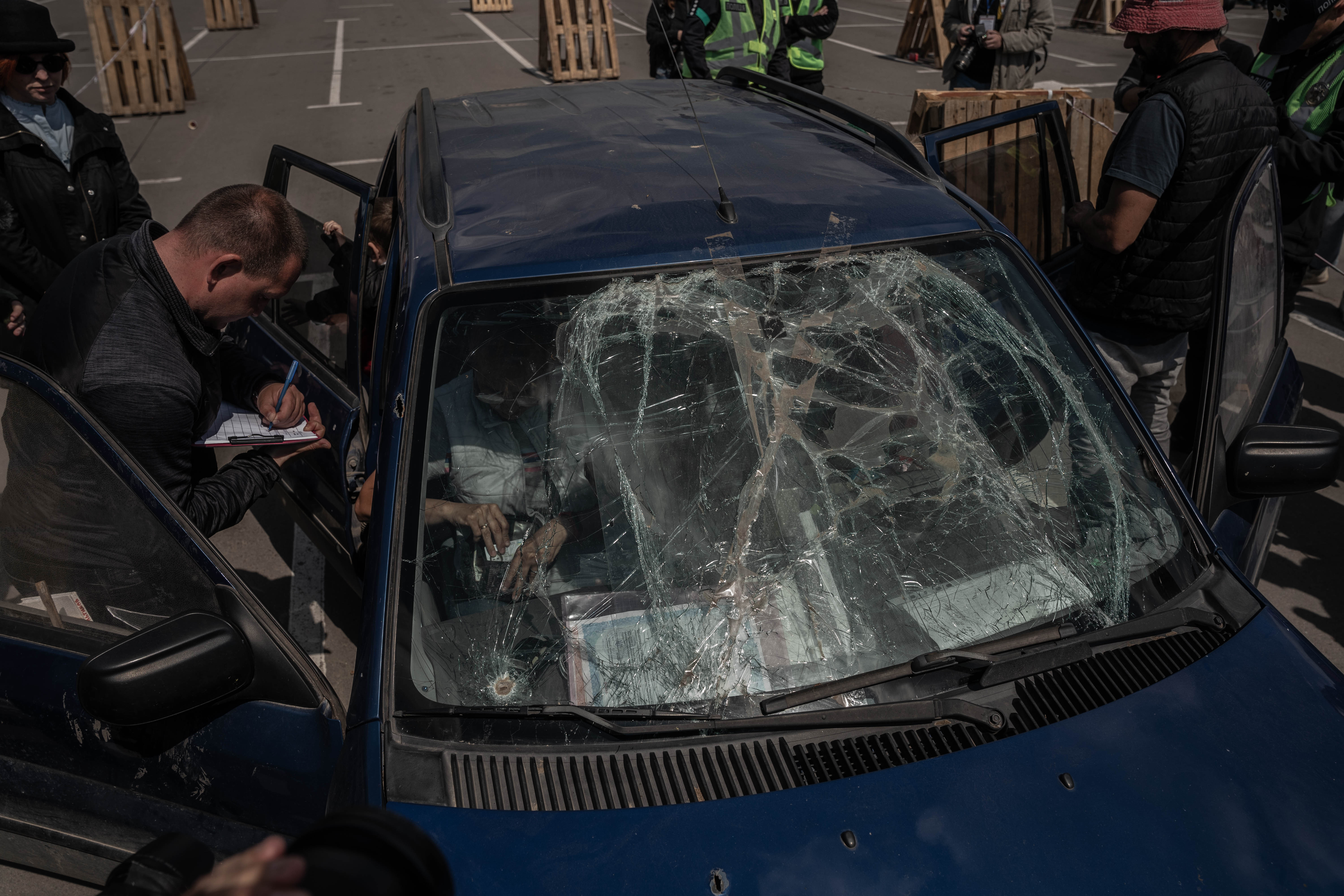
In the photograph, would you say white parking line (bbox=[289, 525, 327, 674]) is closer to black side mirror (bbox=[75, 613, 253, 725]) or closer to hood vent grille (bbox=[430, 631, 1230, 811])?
black side mirror (bbox=[75, 613, 253, 725])

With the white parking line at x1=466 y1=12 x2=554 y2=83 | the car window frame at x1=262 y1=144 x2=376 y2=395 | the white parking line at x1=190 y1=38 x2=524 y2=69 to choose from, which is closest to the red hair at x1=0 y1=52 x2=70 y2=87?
the car window frame at x1=262 y1=144 x2=376 y2=395

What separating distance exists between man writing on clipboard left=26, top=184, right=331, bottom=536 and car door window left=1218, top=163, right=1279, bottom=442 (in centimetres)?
251

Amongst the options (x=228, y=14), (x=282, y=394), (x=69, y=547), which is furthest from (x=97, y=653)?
(x=228, y=14)

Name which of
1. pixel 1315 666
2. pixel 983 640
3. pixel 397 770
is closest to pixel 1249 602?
pixel 1315 666

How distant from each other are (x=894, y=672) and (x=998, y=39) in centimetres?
580

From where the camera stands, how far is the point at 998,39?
6.23 meters

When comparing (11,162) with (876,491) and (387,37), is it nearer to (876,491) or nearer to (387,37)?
(876,491)

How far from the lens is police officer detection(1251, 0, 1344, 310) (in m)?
3.46

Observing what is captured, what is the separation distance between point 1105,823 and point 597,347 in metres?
1.39

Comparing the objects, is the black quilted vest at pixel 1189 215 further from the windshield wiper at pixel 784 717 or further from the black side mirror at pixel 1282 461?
the windshield wiper at pixel 784 717

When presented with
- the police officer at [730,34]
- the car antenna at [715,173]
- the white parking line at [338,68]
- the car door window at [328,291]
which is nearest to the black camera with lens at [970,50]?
the police officer at [730,34]

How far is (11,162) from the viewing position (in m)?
3.61

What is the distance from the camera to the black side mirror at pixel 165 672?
1.63 meters

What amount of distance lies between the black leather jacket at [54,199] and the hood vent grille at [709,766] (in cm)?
317
